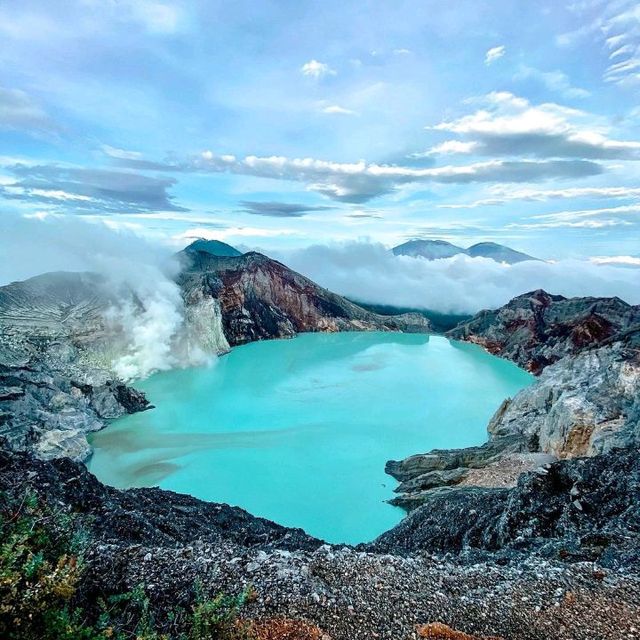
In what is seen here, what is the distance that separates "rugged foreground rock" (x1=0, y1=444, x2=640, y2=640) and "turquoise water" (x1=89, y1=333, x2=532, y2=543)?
9.39 metres

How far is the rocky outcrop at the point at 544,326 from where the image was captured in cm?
6094

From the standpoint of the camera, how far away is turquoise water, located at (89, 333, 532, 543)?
74.7 ft

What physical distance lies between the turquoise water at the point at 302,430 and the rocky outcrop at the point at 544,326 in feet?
20.6

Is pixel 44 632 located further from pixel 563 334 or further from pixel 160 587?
pixel 563 334

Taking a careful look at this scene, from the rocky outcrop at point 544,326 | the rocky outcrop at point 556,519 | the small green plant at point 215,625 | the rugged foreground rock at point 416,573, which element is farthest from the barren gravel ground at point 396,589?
the rocky outcrop at point 544,326

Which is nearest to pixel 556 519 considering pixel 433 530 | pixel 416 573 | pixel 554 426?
pixel 433 530

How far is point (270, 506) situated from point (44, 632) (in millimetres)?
18295

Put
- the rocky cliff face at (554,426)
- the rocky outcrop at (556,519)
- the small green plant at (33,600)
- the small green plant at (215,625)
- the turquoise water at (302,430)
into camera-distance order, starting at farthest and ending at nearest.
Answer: the rocky cliff face at (554,426)
the turquoise water at (302,430)
the rocky outcrop at (556,519)
the small green plant at (215,625)
the small green plant at (33,600)

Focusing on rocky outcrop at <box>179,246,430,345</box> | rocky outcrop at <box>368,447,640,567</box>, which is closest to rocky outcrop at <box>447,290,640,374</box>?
rocky outcrop at <box>179,246,430,345</box>

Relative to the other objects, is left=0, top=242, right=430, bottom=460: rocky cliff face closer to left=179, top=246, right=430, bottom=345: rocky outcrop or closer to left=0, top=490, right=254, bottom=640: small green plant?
left=179, top=246, right=430, bottom=345: rocky outcrop

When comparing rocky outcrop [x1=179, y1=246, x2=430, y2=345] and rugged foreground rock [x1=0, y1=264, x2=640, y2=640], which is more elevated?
rocky outcrop [x1=179, y1=246, x2=430, y2=345]

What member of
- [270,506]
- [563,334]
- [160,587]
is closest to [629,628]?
[160,587]

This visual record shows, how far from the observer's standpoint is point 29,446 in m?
24.8

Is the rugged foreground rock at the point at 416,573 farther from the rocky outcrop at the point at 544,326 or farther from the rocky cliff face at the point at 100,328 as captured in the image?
the rocky outcrop at the point at 544,326
